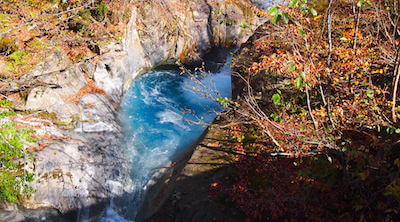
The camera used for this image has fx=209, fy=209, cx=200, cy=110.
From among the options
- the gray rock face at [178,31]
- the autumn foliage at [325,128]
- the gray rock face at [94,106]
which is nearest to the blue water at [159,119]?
the gray rock face at [94,106]

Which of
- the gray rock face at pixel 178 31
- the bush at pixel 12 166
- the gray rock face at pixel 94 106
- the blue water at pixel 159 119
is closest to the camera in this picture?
the bush at pixel 12 166

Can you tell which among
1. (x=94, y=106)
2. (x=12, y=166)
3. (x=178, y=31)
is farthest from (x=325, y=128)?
(x=178, y=31)

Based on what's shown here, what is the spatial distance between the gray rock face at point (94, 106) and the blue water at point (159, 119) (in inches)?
20.2

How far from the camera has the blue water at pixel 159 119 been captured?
8045mm

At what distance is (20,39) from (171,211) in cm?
864

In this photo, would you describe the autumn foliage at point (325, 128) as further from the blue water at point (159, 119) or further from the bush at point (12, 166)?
the bush at point (12, 166)

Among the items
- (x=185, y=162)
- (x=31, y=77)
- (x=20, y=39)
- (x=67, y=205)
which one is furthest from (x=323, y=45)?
(x=20, y=39)

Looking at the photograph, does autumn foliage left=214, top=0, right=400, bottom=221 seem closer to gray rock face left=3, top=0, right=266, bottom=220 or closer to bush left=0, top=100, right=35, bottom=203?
gray rock face left=3, top=0, right=266, bottom=220

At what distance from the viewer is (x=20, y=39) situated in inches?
319

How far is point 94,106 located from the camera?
29.6ft

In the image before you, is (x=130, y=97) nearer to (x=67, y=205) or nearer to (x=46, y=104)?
(x=46, y=104)

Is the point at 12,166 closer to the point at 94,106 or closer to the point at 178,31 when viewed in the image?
the point at 94,106

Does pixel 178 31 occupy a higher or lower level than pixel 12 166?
higher

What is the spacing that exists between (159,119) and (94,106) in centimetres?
305
